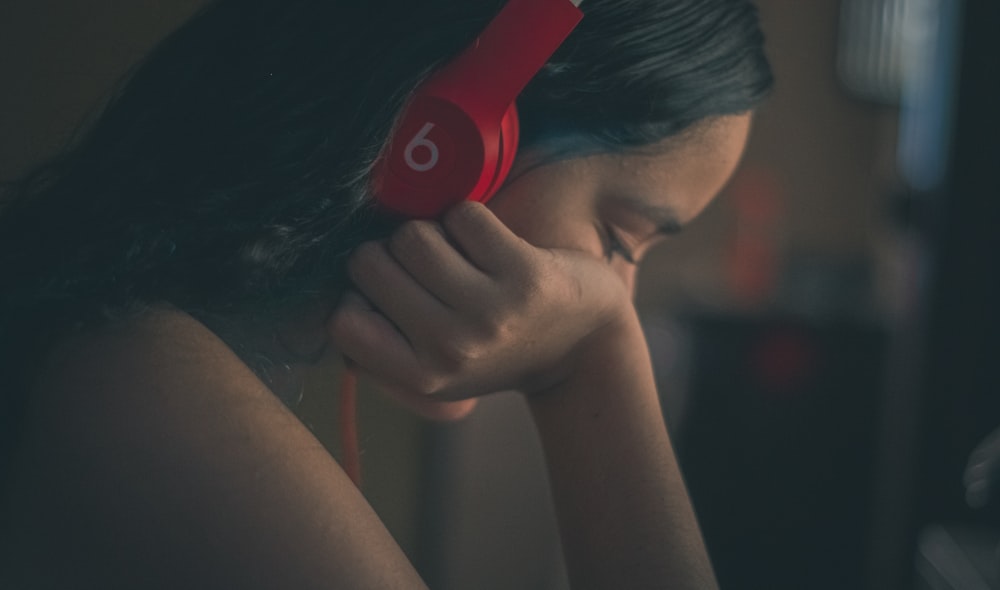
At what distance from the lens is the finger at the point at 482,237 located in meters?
0.40

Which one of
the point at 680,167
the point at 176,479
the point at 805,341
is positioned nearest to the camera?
the point at 176,479

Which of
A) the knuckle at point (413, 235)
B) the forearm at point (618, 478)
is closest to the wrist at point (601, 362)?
the forearm at point (618, 478)

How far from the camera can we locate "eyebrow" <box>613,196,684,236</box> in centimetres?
43

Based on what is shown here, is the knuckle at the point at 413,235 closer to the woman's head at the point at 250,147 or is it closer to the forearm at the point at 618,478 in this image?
the woman's head at the point at 250,147

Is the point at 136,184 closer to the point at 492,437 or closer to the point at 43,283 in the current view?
the point at 43,283

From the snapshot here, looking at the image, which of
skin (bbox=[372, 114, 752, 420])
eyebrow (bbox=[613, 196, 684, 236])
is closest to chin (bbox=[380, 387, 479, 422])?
skin (bbox=[372, 114, 752, 420])

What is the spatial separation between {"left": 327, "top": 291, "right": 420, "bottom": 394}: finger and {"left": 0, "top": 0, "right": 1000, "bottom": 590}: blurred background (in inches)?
0.7

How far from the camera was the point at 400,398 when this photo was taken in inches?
16.1

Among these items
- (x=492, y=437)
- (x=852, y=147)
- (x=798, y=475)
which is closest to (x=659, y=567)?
(x=492, y=437)

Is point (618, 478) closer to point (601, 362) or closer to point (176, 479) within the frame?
point (601, 362)

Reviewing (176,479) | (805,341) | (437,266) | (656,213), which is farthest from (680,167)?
(805,341)

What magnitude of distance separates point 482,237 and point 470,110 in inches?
2.2

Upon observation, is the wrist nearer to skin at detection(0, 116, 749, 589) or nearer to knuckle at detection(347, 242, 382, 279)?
skin at detection(0, 116, 749, 589)

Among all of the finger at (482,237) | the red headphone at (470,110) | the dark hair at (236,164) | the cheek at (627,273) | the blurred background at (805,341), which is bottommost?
the blurred background at (805,341)
